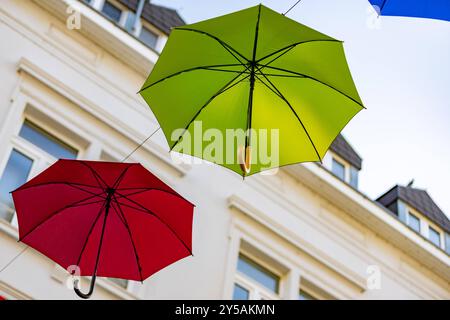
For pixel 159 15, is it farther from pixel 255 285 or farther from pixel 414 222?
pixel 414 222

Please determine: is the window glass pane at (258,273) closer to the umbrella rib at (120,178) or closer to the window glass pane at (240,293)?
the window glass pane at (240,293)

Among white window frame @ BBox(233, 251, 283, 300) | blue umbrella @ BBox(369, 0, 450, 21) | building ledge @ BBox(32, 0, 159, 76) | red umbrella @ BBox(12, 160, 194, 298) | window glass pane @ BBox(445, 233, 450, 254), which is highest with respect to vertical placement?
building ledge @ BBox(32, 0, 159, 76)

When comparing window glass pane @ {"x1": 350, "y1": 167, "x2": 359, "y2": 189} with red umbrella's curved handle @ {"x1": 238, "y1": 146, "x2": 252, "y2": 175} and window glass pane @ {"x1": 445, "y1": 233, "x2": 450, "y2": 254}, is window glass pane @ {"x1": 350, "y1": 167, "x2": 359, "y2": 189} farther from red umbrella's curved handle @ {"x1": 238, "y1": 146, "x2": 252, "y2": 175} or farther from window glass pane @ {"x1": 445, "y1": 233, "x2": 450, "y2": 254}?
red umbrella's curved handle @ {"x1": 238, "y1": 146, "x2": 252, "y2": 175}

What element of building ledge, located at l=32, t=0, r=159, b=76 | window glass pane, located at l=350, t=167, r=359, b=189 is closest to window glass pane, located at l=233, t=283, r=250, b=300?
building ledge, located at l=32, t=0, r=159, b=76

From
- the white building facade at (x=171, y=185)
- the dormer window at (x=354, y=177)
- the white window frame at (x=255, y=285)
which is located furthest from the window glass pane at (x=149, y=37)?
the dormer window at (x=354, y=177)

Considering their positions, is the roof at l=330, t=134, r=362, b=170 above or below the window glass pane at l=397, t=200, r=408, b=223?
above

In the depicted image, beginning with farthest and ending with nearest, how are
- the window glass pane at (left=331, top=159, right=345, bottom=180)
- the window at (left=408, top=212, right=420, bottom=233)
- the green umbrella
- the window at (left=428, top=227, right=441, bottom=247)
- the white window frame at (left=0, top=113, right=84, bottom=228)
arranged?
the window at (left=428, top=227, right=441, bottom=247) → the window at (left=408, top=212, right=420, bottom=233) → the window glass pane at (left=331, top=159, right=345, bottom=180) → the white window frame at (left=0, top=113, right=84, bottom=228) → the green umbrella

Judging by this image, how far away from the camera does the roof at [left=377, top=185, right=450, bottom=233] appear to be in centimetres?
1626

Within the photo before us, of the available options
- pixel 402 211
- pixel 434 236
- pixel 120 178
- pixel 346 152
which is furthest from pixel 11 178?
pixel 434 236

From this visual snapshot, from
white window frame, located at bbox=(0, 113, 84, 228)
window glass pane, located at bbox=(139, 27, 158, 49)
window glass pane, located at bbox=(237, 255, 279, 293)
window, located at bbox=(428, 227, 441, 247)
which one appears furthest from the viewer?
window, located at bbox=(428, 227, 441, 247)

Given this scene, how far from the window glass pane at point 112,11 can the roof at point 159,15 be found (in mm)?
188

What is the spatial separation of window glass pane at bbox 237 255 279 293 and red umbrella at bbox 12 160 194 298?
5.92 meters

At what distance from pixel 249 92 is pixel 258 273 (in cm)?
697

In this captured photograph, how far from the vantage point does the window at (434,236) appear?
53.0 ft
